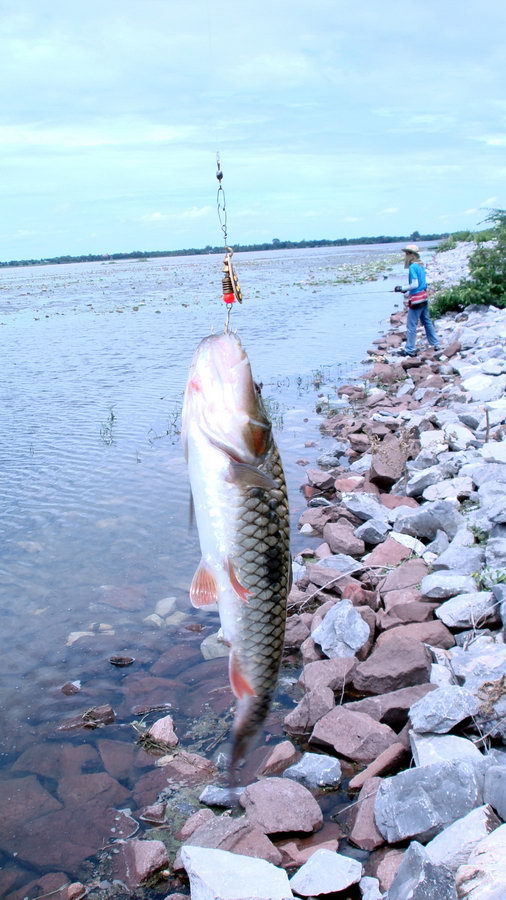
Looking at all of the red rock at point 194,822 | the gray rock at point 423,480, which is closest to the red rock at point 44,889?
the red rock at point 194,822

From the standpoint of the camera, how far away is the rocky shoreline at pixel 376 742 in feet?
11.2

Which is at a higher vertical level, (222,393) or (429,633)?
(222,393)

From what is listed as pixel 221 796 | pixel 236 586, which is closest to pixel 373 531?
pixel 221 796

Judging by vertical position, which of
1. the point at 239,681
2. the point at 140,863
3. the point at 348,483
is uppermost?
the point at 239,681

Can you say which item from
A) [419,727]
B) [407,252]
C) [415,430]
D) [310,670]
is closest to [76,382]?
[407,252]

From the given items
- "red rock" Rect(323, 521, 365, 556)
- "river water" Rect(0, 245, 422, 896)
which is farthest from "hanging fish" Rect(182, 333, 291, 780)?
"red rock" Rect(323, 521, 365, 556)

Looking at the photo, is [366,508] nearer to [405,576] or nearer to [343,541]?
[343,541]

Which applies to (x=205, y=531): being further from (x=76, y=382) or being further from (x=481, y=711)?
(x=76, y=382)

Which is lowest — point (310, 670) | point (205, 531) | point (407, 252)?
point (310, 670)

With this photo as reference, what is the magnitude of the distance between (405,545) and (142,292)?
44470 mm

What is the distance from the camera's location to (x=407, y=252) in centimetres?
1830

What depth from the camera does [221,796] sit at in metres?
4.48

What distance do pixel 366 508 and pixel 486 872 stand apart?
17.7 feet

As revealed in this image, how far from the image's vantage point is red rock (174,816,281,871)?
3.78 metres
